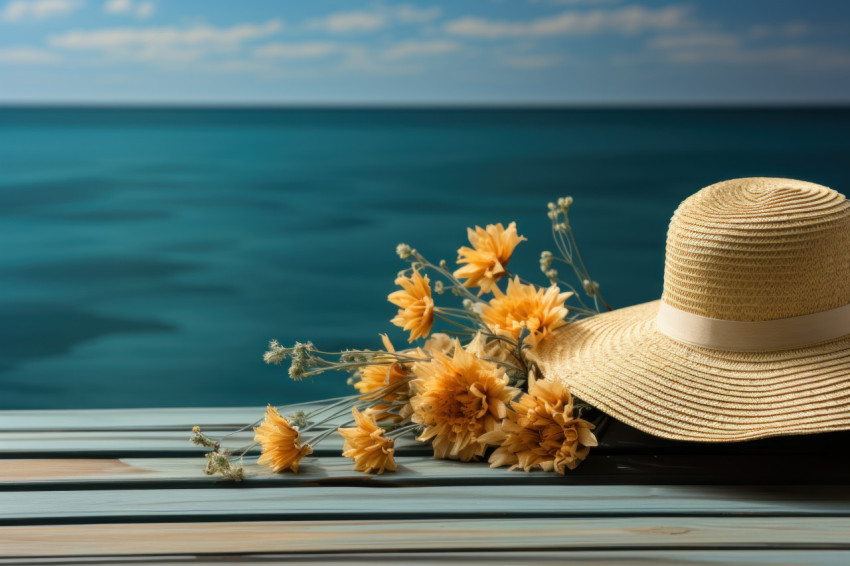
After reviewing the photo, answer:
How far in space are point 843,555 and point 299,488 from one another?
66 centimetres

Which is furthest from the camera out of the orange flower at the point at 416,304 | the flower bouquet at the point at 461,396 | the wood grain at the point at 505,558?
the orange flower at the point at 416,304

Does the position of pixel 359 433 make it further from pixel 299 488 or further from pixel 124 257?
pixel 124 257

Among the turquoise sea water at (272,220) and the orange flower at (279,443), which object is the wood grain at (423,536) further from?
the turquoise sea water at (272,220)

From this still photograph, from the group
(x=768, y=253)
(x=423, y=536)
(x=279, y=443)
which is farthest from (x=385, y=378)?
(x=768, y=253)

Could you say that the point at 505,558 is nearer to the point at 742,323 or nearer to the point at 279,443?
the point at 279,443

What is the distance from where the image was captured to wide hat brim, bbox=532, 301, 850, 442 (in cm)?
96

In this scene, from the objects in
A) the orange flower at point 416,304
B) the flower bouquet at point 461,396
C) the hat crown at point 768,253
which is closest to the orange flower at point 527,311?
the flower bouquet at point 461,396

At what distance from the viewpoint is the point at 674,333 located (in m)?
1.15

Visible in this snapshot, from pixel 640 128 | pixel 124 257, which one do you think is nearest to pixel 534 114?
pixel 640 128

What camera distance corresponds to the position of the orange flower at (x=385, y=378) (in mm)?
1218

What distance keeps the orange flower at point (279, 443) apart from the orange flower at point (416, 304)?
0.83 ft

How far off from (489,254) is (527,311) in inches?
4.4

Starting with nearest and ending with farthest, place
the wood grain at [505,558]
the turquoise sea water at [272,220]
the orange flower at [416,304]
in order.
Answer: the wood grain at [505,558], the orange flower at [416,304], the turquoise sea water at [272,220]

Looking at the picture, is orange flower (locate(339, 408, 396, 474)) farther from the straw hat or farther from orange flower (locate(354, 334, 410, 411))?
the straw hat
